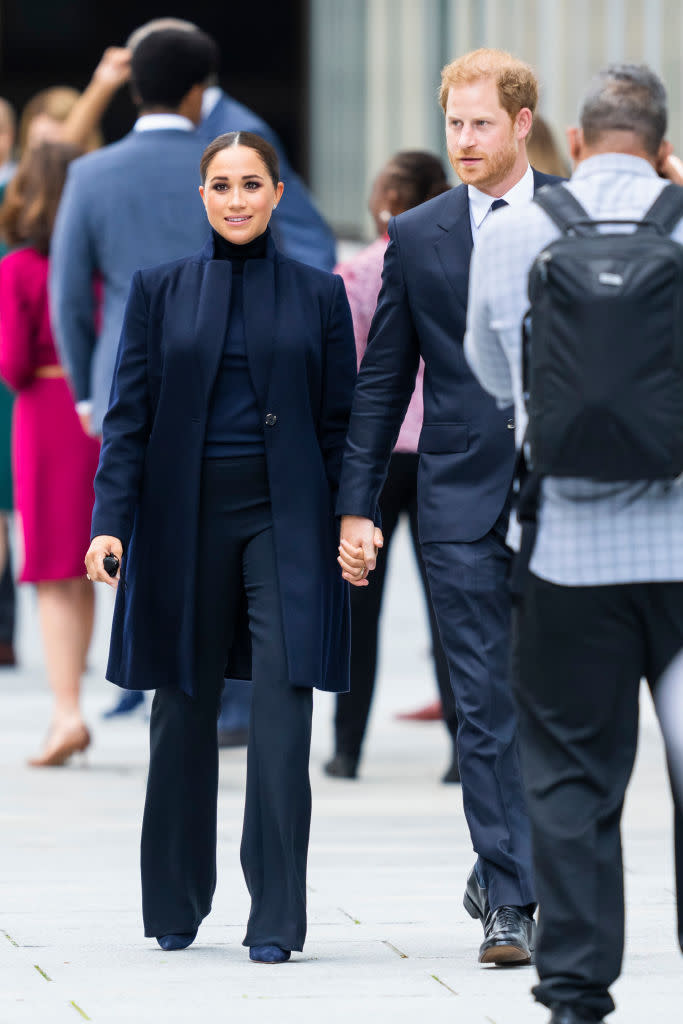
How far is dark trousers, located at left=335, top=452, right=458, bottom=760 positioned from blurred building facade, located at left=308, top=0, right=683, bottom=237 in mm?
3299

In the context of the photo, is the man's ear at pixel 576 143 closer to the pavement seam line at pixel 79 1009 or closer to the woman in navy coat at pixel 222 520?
the woman in navy coat at pixel 222 520

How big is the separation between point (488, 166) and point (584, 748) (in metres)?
1.51

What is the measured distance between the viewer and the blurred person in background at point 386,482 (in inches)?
277

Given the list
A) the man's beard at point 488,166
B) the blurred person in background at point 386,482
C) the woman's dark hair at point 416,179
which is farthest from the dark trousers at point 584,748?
the woman's dark hair at point 416,179

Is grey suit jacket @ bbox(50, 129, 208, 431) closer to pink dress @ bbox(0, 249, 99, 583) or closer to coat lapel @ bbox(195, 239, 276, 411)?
pink dress @ bbox(0, 249, 99, 583)

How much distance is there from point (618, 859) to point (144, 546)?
4.75 feet

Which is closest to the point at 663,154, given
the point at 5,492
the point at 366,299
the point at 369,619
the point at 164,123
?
the point at 366,299

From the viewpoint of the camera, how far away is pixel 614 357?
11.8ft

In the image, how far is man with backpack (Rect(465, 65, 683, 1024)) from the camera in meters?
3.62

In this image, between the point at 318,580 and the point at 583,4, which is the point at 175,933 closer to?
the point at 318,580

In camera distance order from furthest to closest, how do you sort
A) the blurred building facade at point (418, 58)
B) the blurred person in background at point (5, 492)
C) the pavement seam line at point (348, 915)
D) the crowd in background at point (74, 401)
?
the blurred building facade at point (418, 58), the blurred person in background at point (5, 492), the crowd in background at point (74, 401), the pavement seam line at point (348, 915)

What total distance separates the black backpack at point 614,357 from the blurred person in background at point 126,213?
11.7 feet

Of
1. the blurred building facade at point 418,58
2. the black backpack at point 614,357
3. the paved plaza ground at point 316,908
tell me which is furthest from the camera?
the blurred building facade at point 418,58

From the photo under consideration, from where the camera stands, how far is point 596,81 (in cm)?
398
